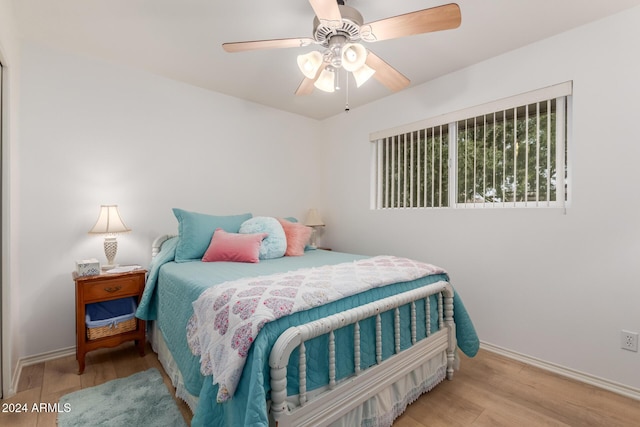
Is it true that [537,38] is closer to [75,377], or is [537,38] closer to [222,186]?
[222,186]

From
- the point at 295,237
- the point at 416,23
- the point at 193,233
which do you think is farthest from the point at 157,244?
the point at 416,23

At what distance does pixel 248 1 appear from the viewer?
6.05 feet

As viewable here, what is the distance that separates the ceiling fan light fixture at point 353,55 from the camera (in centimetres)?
163

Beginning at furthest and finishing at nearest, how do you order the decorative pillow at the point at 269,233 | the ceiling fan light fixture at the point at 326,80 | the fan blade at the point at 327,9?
1. the decorative pillow at the point at 269,233
2. the ceiling fan light fixture at the point at 326,80
3. the fan blade at the point at 327,9

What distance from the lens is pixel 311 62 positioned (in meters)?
1.80

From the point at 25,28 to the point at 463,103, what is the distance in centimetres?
343

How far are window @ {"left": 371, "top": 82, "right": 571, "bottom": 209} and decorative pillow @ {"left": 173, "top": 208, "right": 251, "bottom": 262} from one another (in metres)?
1.91

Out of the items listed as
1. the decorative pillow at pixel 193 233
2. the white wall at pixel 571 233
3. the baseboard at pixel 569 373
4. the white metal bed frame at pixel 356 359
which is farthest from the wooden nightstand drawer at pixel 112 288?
the baseboard at pixel 569 373

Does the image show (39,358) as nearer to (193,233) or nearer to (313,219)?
(193,233)

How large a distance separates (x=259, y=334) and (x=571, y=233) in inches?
88.3

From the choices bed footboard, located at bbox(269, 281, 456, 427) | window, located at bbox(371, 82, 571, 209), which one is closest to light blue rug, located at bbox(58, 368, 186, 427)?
bed footboard, located at bbox(269, 281, 456, 427)

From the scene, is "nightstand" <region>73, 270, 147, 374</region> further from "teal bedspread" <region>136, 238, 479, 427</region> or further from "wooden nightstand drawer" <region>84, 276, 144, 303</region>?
"teal bedspread" <region>136, 238, 479, 427</region>

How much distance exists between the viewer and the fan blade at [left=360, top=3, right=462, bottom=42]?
54.1 inches

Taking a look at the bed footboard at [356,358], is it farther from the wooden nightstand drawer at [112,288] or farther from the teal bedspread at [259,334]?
the wooden nightstand drawer at [112,288]
